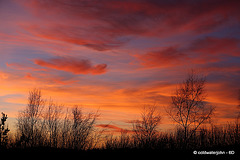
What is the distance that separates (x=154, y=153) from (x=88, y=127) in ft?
82.5

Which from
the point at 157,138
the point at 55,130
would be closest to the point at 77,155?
the point at 157,138


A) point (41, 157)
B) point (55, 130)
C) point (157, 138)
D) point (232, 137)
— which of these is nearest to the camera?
point (41, 157)

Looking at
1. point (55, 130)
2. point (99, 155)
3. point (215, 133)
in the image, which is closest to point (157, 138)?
point (215, 133)

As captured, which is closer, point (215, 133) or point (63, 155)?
point (63, 155)

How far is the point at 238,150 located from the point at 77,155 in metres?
11.1

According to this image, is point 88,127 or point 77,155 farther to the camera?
point 88,127

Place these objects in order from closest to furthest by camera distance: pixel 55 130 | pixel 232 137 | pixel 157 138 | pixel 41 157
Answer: pixel 41 157 → pixel 232 137 → pixel 157 138 → pixel 55 130

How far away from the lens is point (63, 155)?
1474 cm

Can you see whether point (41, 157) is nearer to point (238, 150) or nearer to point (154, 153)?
point (154, 153)

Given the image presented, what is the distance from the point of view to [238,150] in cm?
1616

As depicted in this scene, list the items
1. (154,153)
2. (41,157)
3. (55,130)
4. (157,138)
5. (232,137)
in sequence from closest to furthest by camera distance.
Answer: (41,157) < (154,153) < (232,137) < (157,138) < (55,130)

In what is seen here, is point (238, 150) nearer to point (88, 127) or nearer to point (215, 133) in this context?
point (215, 133)

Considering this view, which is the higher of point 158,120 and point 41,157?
point 158,120

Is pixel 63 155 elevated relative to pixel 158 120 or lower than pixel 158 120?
lower
